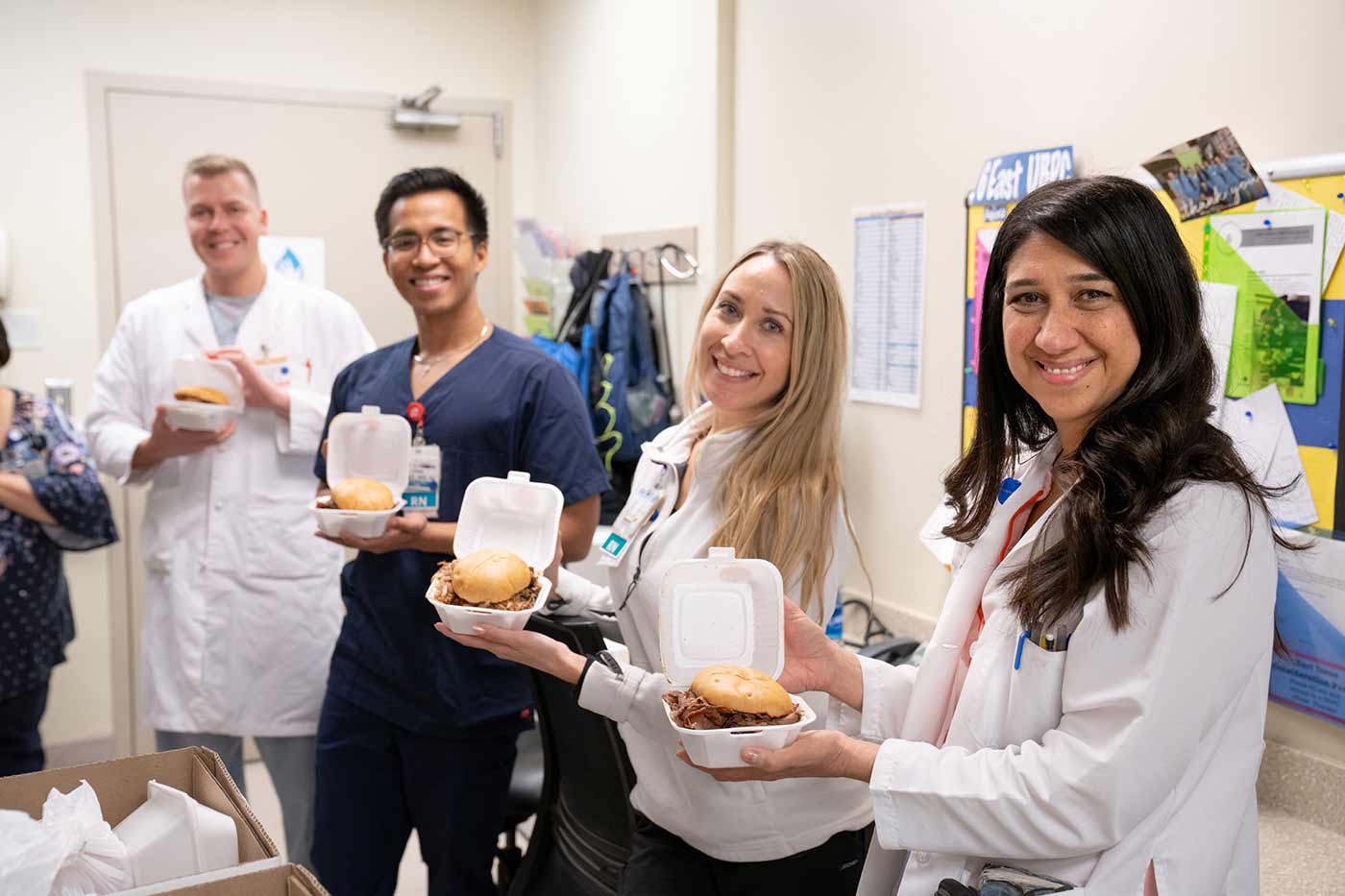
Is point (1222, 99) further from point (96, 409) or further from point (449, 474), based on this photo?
point (96, 409)

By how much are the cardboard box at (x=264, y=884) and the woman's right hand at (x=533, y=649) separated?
0.52 metres

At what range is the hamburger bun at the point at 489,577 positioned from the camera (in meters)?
1.50

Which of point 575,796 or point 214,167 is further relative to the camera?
point 214,167

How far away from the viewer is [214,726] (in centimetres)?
250

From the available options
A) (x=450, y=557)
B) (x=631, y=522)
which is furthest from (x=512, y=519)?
(x=450, y=557)

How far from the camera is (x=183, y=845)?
1.07 metres

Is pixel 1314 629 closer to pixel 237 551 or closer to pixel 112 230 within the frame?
pixel 237 551

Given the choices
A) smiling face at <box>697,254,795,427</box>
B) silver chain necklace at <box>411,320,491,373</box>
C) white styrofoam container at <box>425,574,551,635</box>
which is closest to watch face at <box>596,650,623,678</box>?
white styrofoam container at <box>425,574,551,635</box>

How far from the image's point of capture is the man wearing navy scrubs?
1.99m

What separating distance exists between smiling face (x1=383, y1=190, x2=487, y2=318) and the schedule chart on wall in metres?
0.93

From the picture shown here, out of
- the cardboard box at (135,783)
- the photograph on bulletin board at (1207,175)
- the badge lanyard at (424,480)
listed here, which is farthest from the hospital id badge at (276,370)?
the photograph on bulletin board at (1207,175)

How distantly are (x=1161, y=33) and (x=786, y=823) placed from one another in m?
1.38

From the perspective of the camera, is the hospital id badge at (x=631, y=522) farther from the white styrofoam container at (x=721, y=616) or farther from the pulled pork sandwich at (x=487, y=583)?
the white styrofoam container at (x=721, y=616)

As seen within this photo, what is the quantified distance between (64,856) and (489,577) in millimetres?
617
